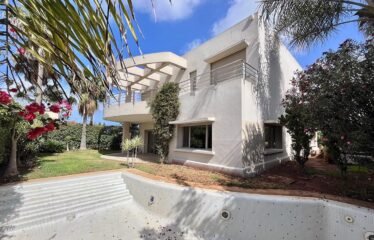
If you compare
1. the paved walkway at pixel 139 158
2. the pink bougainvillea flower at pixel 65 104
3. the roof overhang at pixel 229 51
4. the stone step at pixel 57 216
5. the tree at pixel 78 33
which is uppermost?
the roof overhang at pixel 229 51

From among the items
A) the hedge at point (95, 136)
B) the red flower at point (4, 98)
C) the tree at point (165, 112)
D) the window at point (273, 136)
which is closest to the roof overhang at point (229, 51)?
the tree at point (165, 112)

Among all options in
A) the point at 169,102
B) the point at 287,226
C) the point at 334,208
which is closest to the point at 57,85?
the point at 287,226

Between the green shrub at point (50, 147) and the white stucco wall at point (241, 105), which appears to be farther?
the green shrub at point (50, 147)

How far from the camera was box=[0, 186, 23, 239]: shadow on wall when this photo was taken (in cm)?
784

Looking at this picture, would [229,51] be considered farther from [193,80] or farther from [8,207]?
[8,207]

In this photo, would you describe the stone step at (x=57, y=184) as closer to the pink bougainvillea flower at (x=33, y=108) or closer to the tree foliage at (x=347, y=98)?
the pink bougainvillea flower at (x=33, y=108)

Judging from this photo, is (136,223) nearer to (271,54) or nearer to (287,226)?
(287,226)

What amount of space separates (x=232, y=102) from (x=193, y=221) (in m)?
7.45

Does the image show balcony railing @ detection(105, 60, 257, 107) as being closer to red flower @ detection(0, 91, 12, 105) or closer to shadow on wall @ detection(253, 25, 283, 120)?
shadow on wall @ detection(253, 25, 283, 120)

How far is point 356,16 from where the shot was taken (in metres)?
10.1

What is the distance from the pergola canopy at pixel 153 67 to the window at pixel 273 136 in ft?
30.8

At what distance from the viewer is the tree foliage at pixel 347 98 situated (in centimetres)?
778

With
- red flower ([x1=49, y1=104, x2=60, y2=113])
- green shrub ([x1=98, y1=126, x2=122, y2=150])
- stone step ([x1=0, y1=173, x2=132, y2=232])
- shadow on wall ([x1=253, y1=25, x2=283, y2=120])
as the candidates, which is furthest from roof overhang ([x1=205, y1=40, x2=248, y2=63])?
green shrub ([x1=98, y1=126, x2=122, y2=150])

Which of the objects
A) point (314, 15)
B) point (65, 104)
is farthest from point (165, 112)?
point (65, 104)
